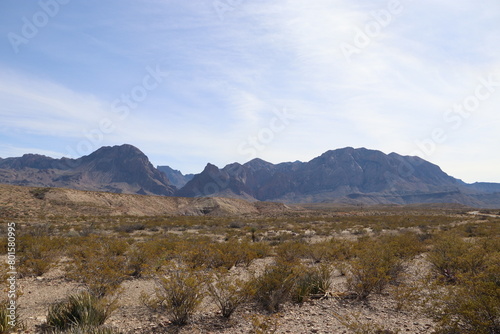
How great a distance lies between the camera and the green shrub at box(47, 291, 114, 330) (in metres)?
5.88

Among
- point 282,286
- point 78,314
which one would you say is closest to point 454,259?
point 282,286

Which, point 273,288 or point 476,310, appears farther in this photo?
point 273,288

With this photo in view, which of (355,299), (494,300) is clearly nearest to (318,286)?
(355,299)

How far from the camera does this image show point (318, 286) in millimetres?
8578

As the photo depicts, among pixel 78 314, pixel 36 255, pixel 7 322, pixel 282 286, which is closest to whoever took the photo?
pixel 7 322

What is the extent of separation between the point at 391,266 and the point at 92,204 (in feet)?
175

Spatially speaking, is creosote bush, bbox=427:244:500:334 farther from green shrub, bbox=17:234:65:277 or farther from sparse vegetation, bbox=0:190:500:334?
green shrub, bbox=17:234:65:277

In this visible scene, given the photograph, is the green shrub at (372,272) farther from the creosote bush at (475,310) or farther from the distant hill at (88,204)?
the distant hill at (88,204)

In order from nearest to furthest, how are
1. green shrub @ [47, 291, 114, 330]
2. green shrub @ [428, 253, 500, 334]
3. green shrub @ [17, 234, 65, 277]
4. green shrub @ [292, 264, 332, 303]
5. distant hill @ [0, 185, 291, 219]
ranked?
green shrub @ [428, 253, 500, 334] → green shrub @ [47, 291, 114, 330] → green shrub @ [292, 264, 332, 303] → green shrub @ [17, 234, 65, 277] → distant hill @ [0, 185, 291, 219]

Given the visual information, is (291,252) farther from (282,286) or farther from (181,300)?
(181,300)

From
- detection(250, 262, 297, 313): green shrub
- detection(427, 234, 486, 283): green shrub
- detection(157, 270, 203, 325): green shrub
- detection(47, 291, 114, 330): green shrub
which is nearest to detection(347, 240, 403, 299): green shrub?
detection(427, 234, 486, 283): green shrub

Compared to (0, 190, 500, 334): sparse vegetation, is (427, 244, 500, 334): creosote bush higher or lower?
higher

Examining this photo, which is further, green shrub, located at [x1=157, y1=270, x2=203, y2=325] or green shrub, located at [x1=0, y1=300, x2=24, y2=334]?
green shrub, located at [x1=157, y1=270, x2=203, y2=325]

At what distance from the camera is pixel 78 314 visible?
611 cm
